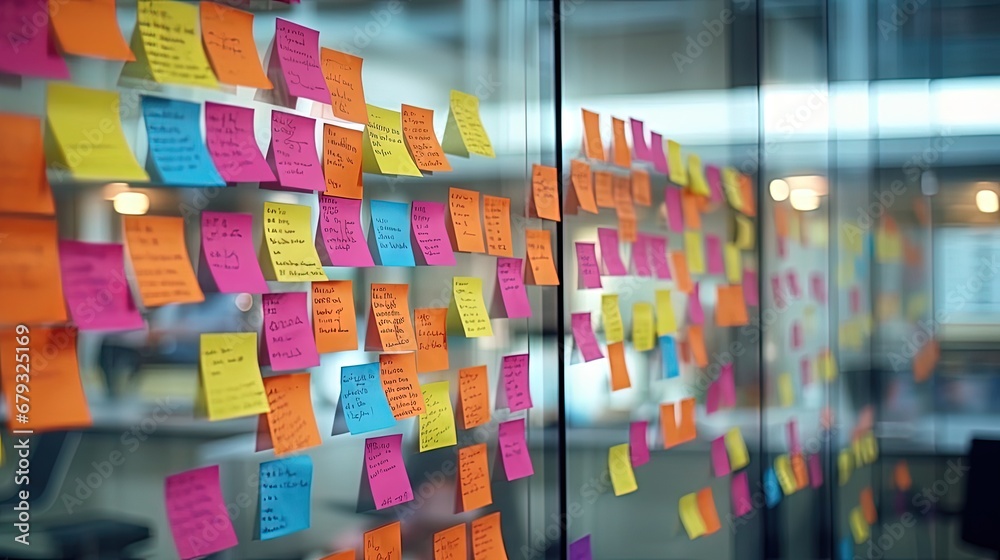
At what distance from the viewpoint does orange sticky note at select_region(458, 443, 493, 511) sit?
1390 millimetres

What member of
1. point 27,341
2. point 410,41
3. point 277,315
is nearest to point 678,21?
point 410,41

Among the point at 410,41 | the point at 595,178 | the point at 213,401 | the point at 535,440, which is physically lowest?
the point at 535,440

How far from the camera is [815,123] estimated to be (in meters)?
2.51

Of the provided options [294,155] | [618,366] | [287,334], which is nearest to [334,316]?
[287,334]

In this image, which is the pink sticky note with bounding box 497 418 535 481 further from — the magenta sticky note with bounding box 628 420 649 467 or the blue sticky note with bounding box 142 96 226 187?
the blue sticky note with bounding box 142 96 226 187

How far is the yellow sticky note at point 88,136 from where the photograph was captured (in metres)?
0.85

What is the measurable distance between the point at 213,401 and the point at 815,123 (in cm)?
200

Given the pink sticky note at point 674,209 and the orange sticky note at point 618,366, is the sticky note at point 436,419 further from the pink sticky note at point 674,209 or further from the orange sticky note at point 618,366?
the pink sticky note at point 674,209

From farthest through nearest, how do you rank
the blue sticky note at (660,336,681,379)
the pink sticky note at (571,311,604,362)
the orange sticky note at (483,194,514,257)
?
the blue sticky note at (660,336,681,379) < the pink sticky note at (571,311,604,362) < the orange sticky note at (483,194,514,257)

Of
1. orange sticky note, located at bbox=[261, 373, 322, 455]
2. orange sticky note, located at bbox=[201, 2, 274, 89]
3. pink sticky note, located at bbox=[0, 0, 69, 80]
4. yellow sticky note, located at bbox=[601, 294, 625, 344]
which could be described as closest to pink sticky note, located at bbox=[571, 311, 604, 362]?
yellow sticky note, located at bbox=[601, 294, 625, 344]

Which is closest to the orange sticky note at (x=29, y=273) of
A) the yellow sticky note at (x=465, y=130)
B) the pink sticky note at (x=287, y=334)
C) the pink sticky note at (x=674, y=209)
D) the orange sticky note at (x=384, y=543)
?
the pink sticky note at (x=287, y=334)

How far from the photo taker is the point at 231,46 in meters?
1.02

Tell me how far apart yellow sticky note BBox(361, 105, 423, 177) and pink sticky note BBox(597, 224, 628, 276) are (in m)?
0.57

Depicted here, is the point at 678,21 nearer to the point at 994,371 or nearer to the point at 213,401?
the point at 994,371
